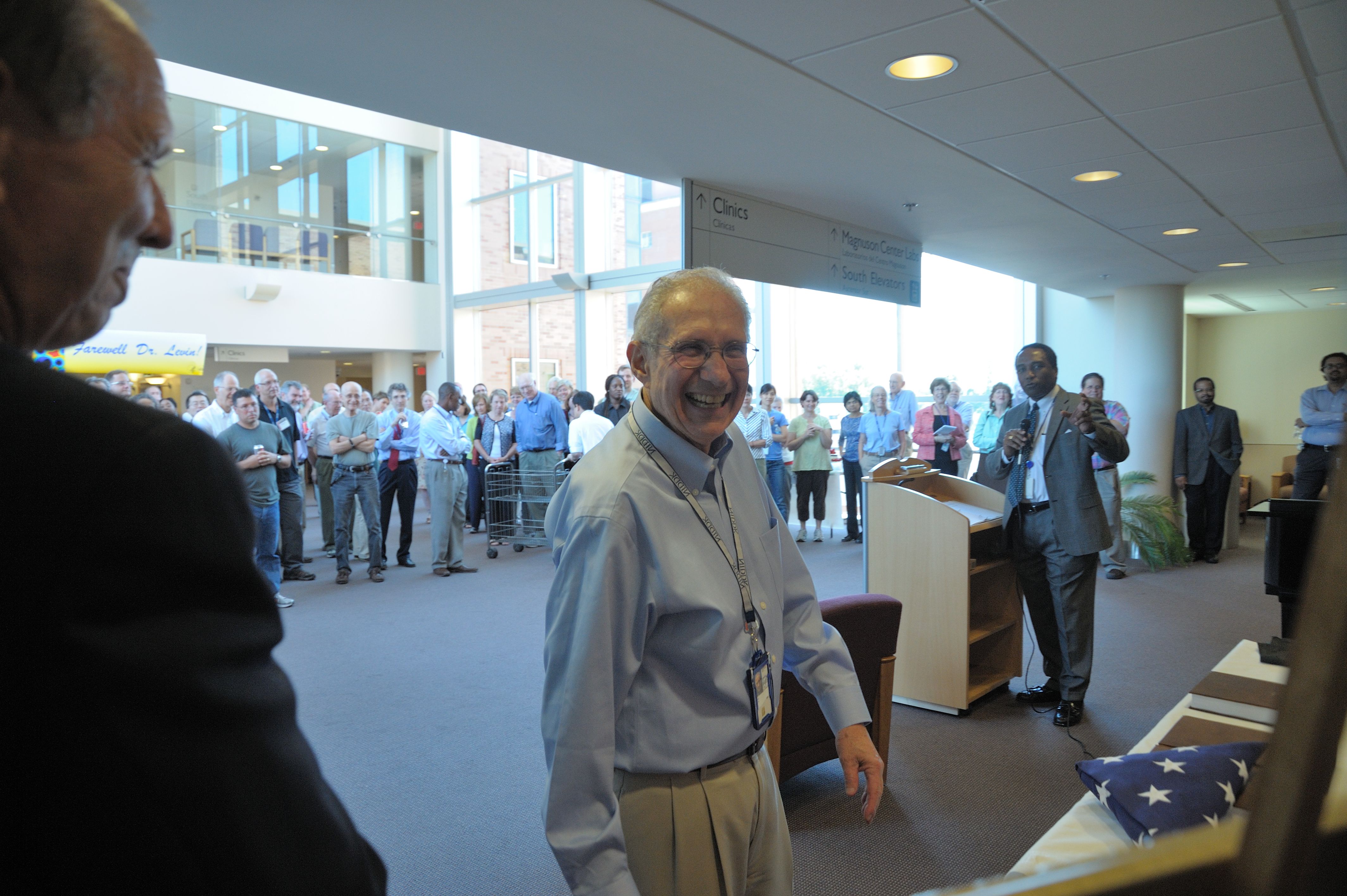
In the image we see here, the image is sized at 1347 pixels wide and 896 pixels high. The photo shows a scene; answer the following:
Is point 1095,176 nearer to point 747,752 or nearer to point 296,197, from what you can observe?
point 747,752

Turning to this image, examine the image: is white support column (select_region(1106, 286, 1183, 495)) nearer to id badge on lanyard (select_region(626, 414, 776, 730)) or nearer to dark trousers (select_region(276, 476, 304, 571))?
dark trousers (select_region(276, 476, 304, 571))

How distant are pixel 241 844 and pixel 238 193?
51.6ft

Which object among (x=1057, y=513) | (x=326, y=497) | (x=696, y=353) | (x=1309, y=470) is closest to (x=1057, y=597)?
(x=1057, y=513)

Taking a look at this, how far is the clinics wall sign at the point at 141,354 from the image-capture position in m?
9.78

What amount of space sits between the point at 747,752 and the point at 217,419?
21.6 feet

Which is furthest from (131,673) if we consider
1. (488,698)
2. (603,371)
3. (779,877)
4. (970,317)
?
(603,371)

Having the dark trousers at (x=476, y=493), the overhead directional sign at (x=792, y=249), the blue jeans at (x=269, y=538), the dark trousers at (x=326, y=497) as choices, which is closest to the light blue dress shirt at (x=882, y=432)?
the overhead directional sign at (x=792, y=249)

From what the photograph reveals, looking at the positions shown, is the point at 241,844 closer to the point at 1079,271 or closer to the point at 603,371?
the point at 1079,271

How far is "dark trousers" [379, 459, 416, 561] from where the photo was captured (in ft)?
26.8

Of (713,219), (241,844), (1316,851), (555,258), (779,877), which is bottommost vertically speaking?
(779,877)

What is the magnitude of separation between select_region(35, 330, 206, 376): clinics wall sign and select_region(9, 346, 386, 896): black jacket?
415 inches

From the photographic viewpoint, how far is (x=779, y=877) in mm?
1540

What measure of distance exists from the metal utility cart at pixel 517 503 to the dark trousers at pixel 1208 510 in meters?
6.23

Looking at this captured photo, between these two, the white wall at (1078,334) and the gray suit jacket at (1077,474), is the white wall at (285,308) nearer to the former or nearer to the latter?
the white wall at (1078,334)
